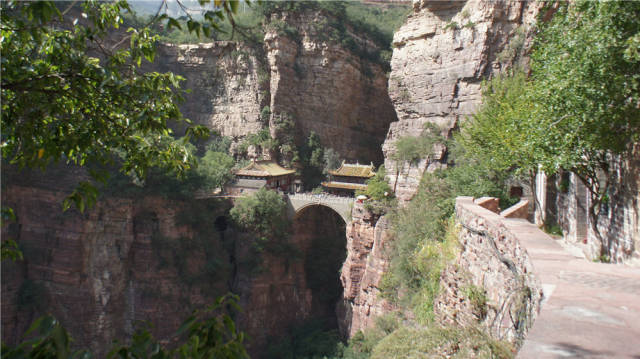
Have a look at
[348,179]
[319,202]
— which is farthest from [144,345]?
[348,179]

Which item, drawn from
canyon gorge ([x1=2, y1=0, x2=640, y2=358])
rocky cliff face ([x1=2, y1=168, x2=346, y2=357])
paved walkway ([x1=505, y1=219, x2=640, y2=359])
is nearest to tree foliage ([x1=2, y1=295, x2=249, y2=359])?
paved walkway ([x1=505, y1=219, x2=640, y2=359])

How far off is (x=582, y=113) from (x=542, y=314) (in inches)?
204

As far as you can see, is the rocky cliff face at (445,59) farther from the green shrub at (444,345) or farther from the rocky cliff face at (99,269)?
the green shrub at (444,345)

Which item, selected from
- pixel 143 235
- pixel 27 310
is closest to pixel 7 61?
pixel 143 235

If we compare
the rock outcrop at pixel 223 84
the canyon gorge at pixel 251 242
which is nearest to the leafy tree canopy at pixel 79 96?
the canyon gorge at pixel 251 242

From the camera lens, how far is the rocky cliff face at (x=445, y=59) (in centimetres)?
1731

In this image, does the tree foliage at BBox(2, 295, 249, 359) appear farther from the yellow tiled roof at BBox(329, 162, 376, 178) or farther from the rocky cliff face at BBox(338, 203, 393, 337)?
the yellow tiled roof at BBox(329, 162, 376, 178)

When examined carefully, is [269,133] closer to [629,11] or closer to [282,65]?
[282,65]

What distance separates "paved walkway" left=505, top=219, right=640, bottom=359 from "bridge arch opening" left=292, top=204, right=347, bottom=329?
62.7 feet

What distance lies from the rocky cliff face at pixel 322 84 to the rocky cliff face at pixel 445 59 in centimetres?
498

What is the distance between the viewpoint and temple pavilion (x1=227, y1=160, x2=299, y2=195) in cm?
2319

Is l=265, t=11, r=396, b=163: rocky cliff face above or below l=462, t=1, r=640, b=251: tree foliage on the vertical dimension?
above

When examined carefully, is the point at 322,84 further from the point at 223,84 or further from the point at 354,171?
the point at 223,84

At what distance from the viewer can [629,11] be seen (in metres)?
6.01
